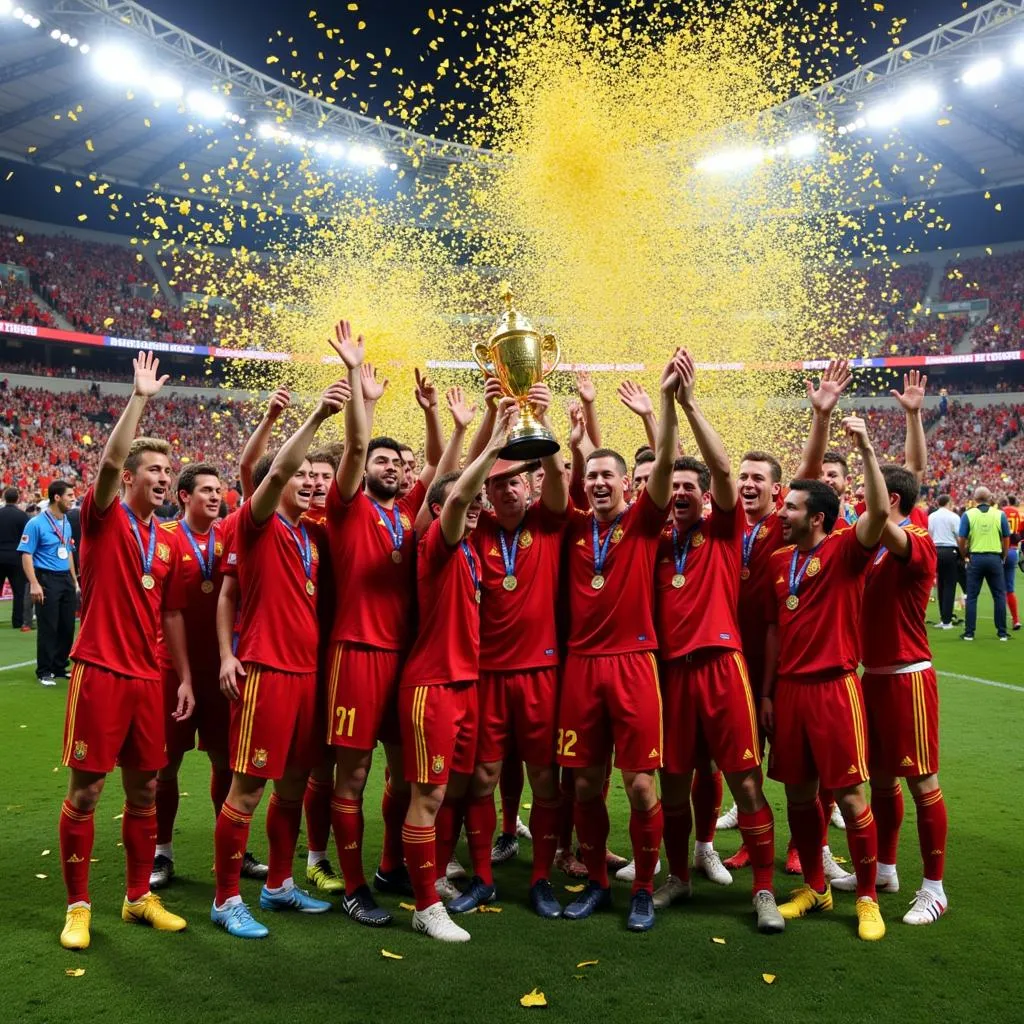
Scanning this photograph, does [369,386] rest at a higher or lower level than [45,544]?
higher

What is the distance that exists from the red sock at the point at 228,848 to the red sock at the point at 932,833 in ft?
10.4

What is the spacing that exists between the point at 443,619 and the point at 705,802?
1.85 metres

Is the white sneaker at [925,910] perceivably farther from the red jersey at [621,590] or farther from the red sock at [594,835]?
the red jersey at [621,590]

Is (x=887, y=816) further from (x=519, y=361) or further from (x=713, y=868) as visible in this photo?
(x=519, y=361)

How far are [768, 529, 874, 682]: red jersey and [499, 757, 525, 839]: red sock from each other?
5.50 feet

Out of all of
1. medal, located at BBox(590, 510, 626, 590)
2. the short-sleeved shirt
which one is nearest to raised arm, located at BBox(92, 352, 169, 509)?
medal, located at BBox(590, 510, 626, 590)

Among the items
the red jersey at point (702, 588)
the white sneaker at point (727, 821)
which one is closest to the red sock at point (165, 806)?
the red jersey at point (702, 588)

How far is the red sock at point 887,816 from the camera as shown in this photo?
4.69 metres

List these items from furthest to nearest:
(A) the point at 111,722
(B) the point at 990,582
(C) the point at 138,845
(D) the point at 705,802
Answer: (B) the point at 990,582 < (D) the point at 705,802 < (C) the point at 138,845 < (A) the point at 111,722

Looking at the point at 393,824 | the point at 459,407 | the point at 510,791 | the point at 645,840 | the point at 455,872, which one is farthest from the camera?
the point at 510,791

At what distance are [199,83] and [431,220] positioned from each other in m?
13.7

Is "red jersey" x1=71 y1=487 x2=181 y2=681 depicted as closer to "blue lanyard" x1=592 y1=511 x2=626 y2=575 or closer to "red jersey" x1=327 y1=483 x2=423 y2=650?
"red jersey" x1=327 y1=483 x2=423 y2=650

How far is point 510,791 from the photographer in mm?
5547

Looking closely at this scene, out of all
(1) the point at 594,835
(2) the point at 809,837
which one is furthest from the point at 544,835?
(2) the point at 809,837
